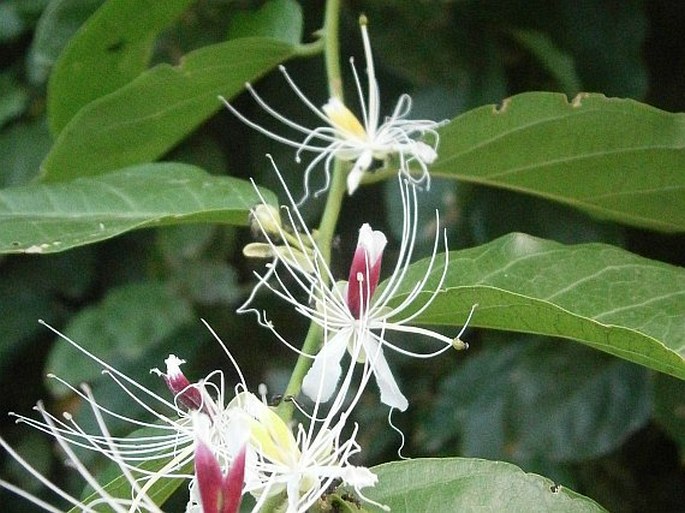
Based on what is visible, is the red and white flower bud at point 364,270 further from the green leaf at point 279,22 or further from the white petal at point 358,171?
the green leaf at point 279,22

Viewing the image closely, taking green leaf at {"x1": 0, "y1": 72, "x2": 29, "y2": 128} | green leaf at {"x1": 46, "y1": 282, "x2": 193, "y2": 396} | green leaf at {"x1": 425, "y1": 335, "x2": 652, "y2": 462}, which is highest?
green leaf at {"x1": 0, "y1": 72, "x2": 29, "y2": 128}

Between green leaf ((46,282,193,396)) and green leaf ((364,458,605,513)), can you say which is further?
green leaf ((46,282,193,396))

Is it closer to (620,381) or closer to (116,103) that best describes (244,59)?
(116,103)

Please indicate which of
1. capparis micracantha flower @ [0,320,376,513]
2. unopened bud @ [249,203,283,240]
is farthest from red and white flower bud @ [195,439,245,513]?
unopened bud @ [249,203,283,240]

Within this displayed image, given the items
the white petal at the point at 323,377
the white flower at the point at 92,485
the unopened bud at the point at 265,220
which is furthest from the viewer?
the unopened bud at the point at 265,220

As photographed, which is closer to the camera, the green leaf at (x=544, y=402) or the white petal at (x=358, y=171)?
the white petal at (x=358, y=171)

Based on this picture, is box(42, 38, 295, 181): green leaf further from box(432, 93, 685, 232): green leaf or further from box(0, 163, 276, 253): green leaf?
box(432, 93, 685, 232): green leaf

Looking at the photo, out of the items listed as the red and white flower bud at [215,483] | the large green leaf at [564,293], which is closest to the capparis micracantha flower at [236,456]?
the red and white flower bud at [215,483]
